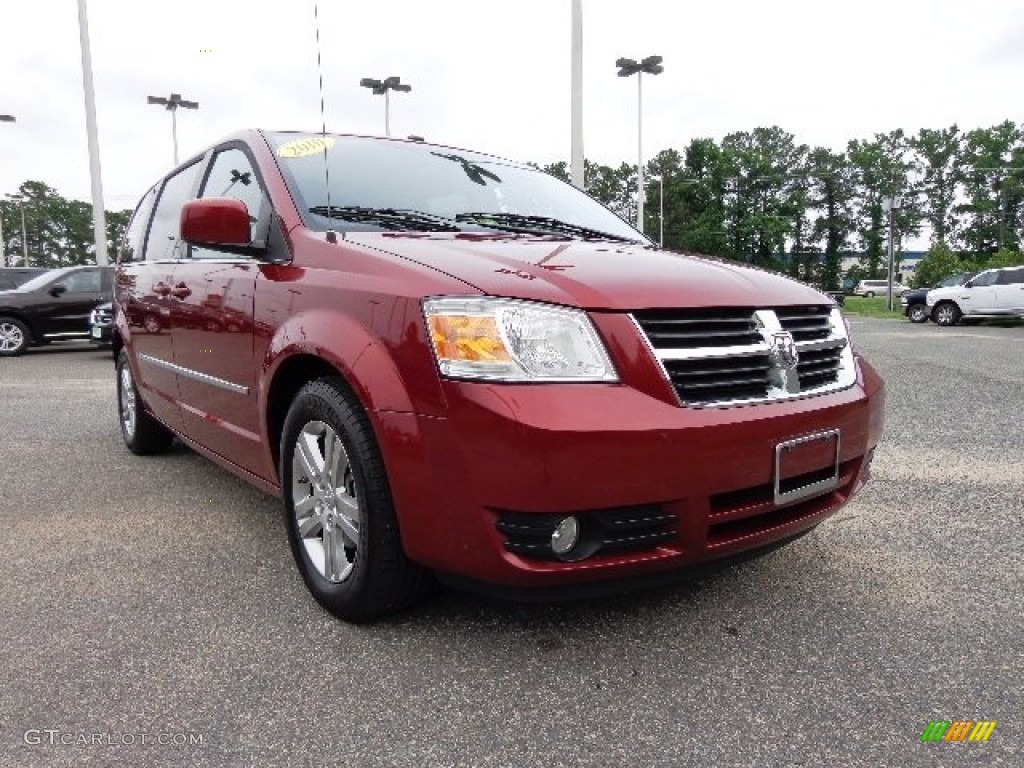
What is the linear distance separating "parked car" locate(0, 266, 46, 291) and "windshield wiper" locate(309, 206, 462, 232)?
13019 millimetres

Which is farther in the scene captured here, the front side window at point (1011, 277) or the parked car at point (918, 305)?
the parked car at point (918, 305)

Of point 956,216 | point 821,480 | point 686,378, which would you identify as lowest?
point 821,480

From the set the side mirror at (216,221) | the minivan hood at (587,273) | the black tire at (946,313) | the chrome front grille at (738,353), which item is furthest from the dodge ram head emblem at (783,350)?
the black tire at (946,313)

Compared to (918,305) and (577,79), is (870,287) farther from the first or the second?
(577,79)

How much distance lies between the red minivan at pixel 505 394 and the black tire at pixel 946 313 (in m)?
21.0

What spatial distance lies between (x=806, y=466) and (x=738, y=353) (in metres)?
0.38

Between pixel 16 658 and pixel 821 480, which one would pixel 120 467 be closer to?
pixel 16 658

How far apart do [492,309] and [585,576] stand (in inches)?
27.7

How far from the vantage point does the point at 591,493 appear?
1.84 m

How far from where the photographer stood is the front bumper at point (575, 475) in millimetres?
1829

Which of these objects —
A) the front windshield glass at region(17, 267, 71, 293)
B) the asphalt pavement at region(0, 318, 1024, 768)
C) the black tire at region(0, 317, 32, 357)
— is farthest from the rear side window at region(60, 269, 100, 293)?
the asphalt pavement at region(0, 318, 1024, 768)

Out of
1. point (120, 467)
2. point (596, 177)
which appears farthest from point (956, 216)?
point (120, 467)

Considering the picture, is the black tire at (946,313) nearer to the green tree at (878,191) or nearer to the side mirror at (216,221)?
the side mirror at (216,221)

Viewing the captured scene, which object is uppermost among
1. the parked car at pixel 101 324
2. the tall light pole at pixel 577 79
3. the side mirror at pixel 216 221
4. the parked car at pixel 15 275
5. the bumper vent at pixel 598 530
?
the tall light pole at pixel 577 79
